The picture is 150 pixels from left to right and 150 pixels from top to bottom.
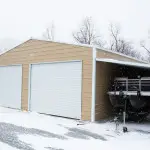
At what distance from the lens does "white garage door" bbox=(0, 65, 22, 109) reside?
16094 millimetres

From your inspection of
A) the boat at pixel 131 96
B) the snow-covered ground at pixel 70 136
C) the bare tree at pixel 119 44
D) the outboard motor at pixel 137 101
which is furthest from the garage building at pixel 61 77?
the bare tree at pixel 119 44

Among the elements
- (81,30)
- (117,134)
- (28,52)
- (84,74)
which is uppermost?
(81,30)

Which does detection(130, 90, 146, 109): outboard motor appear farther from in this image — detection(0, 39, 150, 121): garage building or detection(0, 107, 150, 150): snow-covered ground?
detection(0, 39, 150, 121): garage building

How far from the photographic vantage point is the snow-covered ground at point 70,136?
25.2ft

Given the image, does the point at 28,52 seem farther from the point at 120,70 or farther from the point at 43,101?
the point at 120,70

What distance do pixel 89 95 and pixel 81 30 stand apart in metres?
43.4

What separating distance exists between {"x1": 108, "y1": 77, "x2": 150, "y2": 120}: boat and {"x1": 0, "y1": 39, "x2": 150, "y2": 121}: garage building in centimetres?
65

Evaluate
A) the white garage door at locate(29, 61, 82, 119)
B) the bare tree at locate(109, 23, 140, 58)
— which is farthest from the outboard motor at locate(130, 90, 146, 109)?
the bare tree at locate(109, 23, 140, 58)

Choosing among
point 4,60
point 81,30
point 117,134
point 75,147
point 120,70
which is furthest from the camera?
point 81,30

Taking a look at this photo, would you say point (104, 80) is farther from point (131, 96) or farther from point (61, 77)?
point (61, 77)

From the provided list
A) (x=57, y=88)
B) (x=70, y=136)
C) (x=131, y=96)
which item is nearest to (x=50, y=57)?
(x=57, y=88)

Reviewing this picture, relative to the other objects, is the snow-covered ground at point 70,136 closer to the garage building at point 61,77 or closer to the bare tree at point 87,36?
the garage building at point 61,77

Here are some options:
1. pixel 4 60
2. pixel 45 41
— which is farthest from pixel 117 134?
pixel 4 60

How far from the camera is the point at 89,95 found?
12.6m
